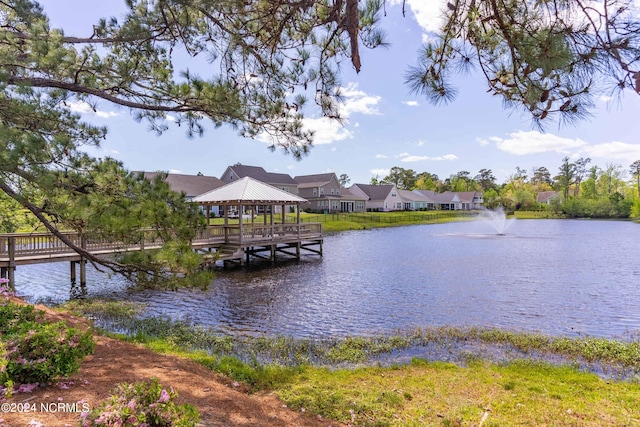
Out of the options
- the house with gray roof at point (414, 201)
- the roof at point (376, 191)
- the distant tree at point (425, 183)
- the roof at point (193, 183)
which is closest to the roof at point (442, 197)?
the house with gray roof at point (414, 201)

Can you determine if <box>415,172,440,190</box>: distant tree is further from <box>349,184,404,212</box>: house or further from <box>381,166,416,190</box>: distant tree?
<box>349,184,404,212</box>: house

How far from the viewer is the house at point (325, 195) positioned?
186 feet

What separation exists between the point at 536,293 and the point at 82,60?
1537cm

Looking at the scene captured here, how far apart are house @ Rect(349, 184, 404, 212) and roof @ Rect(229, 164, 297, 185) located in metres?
17.2

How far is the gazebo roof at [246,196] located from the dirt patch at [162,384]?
45.1 feet

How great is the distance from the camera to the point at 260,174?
51.2 m

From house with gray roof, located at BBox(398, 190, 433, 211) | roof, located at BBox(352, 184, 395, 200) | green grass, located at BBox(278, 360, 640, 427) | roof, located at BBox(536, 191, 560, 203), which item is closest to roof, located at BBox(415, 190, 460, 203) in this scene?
house with gray roof, located at BBox(398, 190, 433, 211)

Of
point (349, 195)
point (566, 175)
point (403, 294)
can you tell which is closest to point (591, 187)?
point (566, 175)

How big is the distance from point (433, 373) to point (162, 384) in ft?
14.6

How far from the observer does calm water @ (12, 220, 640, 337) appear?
1030 centimetres

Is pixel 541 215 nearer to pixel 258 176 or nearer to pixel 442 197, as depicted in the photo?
pixel 442 197

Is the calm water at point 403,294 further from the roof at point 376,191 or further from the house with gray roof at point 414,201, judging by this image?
the house with gray roof at point 414,201

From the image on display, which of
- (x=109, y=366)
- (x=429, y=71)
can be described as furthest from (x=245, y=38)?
(x=109, y=366)

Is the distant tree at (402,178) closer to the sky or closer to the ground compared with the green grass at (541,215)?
closer to the sky
